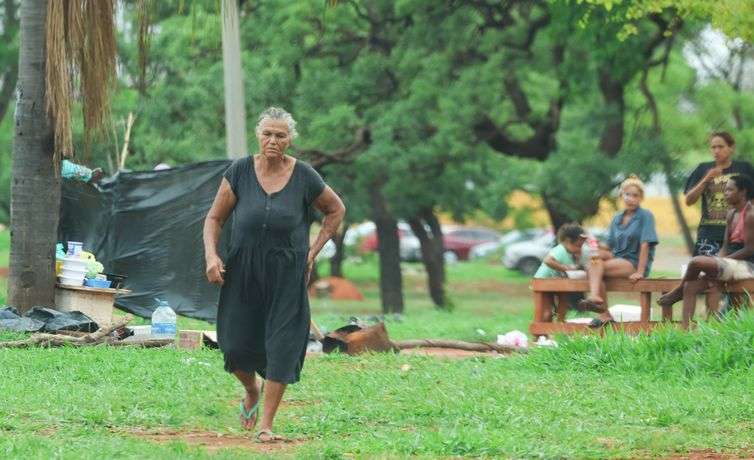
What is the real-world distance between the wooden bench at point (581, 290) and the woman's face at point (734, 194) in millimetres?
992

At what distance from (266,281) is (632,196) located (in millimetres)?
7384

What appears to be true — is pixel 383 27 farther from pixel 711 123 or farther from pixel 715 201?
pixel 715 201

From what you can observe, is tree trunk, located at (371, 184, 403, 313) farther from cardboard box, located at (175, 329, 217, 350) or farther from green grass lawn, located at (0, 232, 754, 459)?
green grass lawn, located at (0, 232, 754, 459)

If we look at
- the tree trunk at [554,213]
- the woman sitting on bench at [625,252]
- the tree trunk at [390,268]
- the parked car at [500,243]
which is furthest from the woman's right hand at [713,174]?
the parked car at [500,243]

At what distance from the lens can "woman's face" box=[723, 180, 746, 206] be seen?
1411 centimetres

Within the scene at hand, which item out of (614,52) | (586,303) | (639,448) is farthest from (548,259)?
(614,52)

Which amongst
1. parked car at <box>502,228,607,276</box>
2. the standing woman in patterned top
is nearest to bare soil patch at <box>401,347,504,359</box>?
the standing woman in patterned top

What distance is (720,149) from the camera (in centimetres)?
1470

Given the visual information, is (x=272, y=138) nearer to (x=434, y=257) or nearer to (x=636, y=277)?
(x=636, y=277)

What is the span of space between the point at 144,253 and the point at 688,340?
6807 millimetres

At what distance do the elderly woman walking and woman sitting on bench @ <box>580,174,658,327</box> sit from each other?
21.2ft

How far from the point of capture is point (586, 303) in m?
14.8

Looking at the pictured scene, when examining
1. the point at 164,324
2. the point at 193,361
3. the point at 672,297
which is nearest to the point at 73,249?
the point at 164,324

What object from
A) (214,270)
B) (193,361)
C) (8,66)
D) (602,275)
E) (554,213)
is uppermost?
(8,66)
